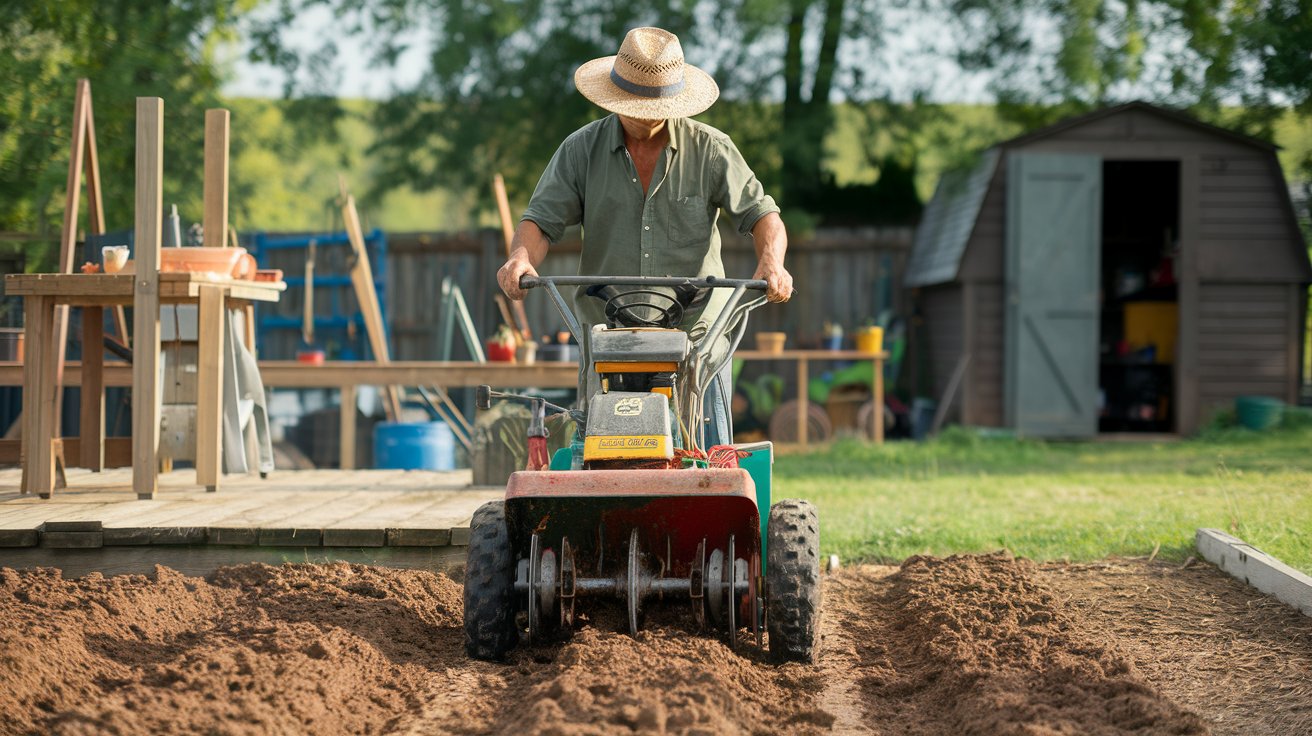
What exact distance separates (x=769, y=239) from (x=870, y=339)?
8063mm

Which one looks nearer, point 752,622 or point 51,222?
point 752,622

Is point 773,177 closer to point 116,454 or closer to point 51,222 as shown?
point 51,222

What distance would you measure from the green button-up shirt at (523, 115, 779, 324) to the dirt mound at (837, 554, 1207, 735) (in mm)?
1373

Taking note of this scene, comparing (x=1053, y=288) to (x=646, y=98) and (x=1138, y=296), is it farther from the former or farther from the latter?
(x=646, y=98)

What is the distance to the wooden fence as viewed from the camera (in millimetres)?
12617

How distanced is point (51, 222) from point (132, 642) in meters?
7.27

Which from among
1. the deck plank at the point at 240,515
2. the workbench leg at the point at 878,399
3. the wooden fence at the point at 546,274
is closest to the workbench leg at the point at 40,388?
the deck plank at the point at 240,515

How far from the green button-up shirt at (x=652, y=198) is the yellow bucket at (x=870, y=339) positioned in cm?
784

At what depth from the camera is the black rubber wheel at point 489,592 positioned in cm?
344


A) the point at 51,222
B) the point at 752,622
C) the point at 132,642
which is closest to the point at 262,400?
the point at 132,642

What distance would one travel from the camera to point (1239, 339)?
40.5 ft

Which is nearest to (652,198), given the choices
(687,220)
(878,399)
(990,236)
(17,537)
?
(687,220)

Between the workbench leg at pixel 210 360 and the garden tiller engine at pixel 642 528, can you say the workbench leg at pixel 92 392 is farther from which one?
the garden tiller engine at pixel 642 528

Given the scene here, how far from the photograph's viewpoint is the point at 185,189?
11961mm
